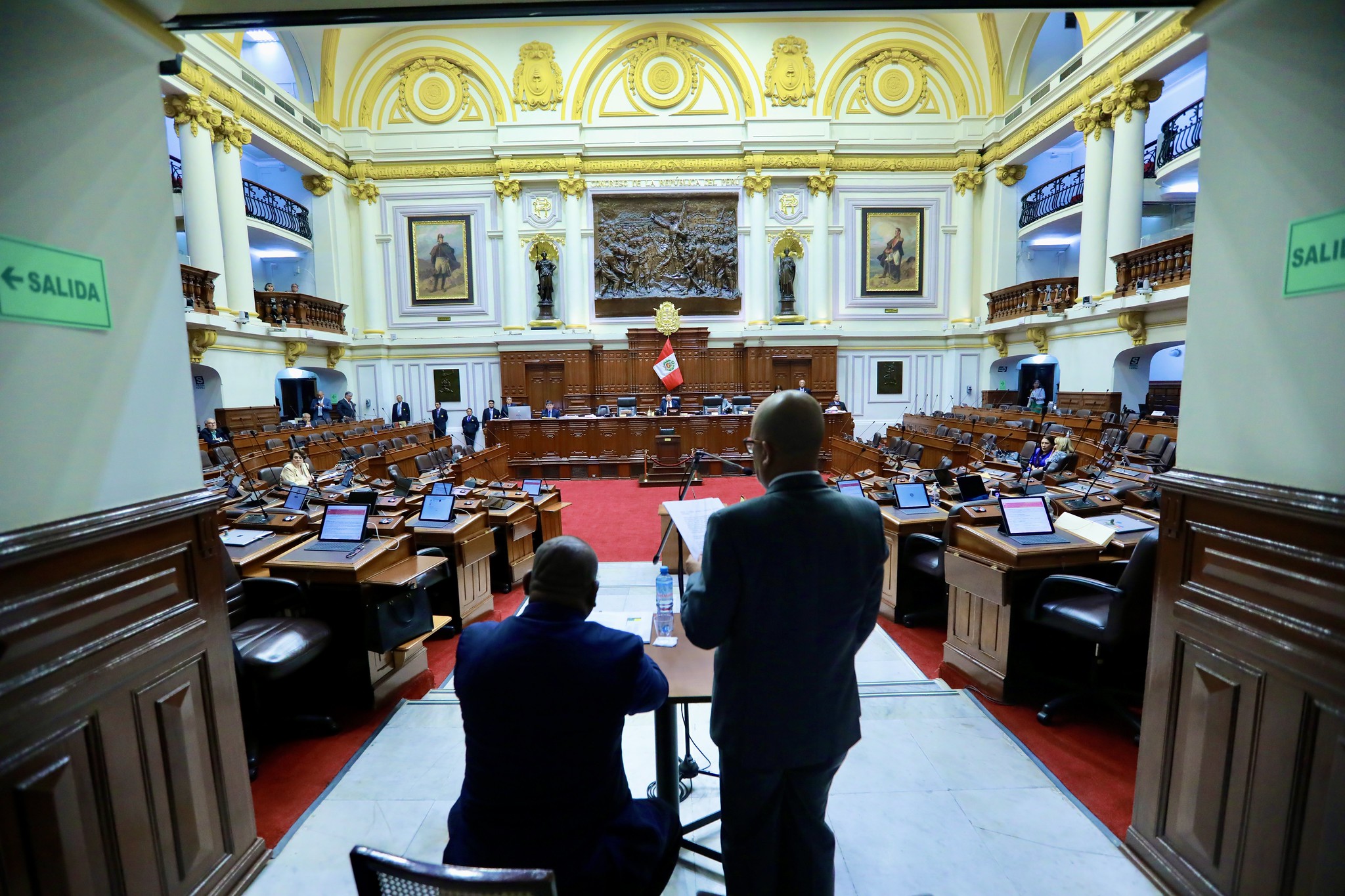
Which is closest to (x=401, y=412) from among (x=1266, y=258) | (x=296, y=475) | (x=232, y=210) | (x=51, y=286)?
(x=232, y=210)

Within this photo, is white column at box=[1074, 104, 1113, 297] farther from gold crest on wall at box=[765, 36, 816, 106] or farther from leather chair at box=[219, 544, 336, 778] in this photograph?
leather chair at box=[219, 544, 336, 778]

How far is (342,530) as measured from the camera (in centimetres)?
326

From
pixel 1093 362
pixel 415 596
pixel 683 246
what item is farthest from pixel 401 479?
pixel 1093 362

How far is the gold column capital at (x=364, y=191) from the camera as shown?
14414 mm

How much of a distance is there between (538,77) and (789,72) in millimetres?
6130

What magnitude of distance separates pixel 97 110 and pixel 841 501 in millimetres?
2293

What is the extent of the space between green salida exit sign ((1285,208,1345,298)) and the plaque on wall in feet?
44.4

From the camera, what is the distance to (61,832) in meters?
1.37

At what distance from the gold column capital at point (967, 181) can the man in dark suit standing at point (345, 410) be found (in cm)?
1583

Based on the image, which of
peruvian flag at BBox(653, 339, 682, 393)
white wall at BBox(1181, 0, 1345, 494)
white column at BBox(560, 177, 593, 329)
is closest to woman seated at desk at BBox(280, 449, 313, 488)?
white wall at BBox(1181, 0, 1345, 494)

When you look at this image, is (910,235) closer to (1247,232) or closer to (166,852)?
(1247,232)

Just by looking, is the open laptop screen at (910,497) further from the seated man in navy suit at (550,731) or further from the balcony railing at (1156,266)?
the balcony railing at (1156,266)

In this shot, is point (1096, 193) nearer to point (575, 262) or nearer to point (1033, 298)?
point (1033, 298)

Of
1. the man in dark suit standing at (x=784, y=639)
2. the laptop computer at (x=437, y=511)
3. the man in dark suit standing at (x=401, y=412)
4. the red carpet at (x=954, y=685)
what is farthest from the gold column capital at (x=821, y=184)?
the man in dark suit standing at (x=784, y=639)
